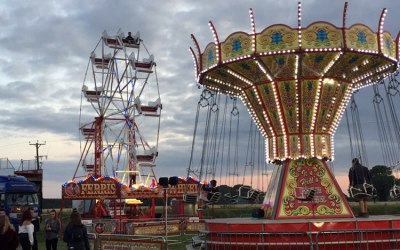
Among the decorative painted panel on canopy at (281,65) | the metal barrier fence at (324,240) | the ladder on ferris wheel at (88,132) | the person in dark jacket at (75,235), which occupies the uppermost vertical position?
the ladder on ferris wheel at (88,132)

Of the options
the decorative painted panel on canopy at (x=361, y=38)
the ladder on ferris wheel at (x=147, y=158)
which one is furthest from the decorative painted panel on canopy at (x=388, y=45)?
the ladder on ferris wheel at (x=147, y=158)

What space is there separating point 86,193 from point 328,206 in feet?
44.8

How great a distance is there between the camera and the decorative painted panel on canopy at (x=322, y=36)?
13446 millimetres

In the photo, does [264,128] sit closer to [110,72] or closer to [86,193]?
[86,193]

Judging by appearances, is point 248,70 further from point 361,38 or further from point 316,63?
point 361,38

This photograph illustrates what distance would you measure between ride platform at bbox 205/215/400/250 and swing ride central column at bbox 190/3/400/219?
144 centimetres

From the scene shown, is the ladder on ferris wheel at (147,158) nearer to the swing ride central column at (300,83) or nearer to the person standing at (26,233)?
the swing ride central column at (300,83)

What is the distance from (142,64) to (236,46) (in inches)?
1205

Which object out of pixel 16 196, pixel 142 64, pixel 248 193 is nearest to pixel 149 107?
pixel 142 64

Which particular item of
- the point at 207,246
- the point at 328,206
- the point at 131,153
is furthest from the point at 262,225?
the point at 131,153

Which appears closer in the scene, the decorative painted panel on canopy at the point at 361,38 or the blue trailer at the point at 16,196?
the decorative painted panel on canopy at the point at 361,38

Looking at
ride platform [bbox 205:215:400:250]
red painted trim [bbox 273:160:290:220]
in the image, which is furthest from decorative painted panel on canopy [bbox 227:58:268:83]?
ride platform [bbox 205:215:400:250]

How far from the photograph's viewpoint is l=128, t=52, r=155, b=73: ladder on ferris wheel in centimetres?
4359

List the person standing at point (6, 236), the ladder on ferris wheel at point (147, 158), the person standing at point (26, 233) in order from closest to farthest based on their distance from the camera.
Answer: the person standing at point (6, 236) → the person standing at point (26, 233) → the ladder on ferris wheel at point (147, 158)
